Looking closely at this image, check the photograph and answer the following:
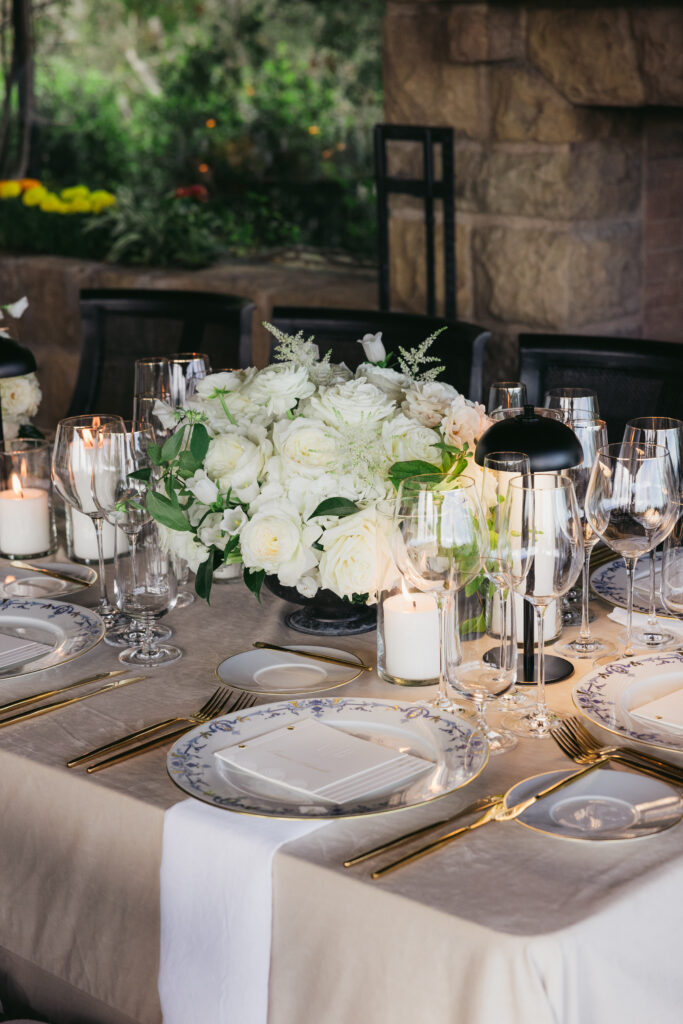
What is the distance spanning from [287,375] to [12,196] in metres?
3.45

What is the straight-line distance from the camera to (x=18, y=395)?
1997 mm

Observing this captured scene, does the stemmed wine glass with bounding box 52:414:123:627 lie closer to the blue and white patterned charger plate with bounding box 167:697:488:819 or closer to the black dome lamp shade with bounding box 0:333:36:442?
the black dome lamp shade with bounding box 0:333:36:442

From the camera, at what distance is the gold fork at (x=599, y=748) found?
41.9 inches

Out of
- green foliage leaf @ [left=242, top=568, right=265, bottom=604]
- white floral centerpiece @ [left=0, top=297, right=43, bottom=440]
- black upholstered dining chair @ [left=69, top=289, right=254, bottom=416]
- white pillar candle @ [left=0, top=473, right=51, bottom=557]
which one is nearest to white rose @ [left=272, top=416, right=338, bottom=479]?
green foliage leaf @ [left=242, top=568, right=265, bottom=604]

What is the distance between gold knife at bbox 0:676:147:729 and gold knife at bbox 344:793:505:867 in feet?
1.36

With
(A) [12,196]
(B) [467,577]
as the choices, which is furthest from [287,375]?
(A) [12,196]

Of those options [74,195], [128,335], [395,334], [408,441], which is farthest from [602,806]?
[74,195]

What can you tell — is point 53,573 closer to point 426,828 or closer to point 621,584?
point 621,584

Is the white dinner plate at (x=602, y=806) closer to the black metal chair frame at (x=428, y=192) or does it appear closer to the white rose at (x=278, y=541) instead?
the white rose at (x=278, y=541)

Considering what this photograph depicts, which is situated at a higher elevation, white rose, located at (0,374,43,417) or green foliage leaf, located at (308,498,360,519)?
white rose, located at (0,374,43,417)

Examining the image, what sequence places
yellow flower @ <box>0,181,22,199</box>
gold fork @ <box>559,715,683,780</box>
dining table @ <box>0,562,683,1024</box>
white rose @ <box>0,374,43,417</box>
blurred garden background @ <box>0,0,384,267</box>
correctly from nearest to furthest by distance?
dining table @ <box>0,562,683,1024</box>
gold fork @ <box>559,715,683,780</box>
white rose @ <box>0,374,43,417</box>
blurred garden background @ <box>0,0,384,267</box>
yellow flower @ <box>0,181,22,199</box>

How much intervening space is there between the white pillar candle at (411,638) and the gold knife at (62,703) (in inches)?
10.2

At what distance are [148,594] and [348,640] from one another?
0.74ft

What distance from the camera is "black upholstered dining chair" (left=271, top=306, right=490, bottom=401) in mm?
2180
